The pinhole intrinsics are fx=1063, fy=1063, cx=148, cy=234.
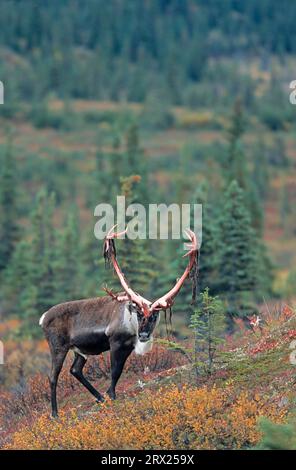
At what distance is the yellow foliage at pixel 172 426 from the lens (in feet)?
43.4

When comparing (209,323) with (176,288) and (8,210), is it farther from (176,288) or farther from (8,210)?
(8,210)

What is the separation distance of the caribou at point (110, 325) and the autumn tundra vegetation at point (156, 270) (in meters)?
0.23

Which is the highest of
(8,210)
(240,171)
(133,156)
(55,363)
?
(133,156)

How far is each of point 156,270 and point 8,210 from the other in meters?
23.0

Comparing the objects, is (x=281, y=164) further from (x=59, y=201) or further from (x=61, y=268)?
(x=61, y=268)

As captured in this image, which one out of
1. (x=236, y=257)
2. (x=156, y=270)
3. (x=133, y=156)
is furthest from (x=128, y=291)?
(x=133, y=156)

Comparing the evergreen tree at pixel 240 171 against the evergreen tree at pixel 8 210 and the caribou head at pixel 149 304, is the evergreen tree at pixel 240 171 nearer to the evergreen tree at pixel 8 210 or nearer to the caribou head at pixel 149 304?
the evergreen tree at pixel 8 210

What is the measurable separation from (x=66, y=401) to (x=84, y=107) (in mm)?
135659

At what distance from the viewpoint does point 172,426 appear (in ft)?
43.9

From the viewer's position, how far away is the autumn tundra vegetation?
13758mm

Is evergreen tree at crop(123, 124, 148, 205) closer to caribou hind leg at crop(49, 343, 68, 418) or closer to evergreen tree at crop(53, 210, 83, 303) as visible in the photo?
evergreen tree at crop(53, 210, 83, 303)

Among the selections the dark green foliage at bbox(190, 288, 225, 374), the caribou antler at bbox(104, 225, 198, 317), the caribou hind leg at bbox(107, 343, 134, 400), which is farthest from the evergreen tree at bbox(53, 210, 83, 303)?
the dark green foliage at bbox(190, 288, 225, 374)

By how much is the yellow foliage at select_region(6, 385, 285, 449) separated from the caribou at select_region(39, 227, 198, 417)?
128 centimetres

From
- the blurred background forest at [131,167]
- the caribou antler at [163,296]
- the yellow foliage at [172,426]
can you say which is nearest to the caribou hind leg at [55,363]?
the caribou antler at [163,296]
